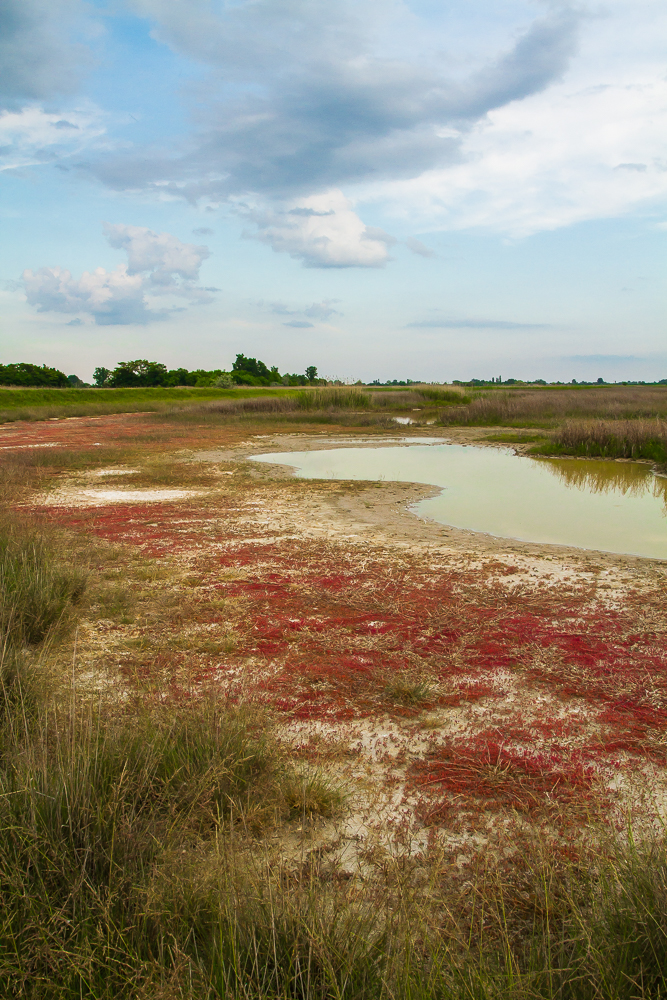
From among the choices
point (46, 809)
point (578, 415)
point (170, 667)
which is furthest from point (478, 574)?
point (578, 415)

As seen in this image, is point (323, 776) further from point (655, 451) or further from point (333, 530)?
point (655, 451)

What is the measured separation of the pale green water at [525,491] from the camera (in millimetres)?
9328

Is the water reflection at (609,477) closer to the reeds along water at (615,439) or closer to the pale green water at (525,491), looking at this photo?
the pale green water at (525,491)

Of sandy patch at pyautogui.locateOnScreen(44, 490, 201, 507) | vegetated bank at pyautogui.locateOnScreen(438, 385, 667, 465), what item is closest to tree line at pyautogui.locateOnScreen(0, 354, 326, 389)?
vegetated bank at pyautogui.locateOnScreen(438, 385, 667, 465)

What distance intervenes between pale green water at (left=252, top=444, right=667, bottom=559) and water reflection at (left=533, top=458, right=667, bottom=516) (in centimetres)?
2

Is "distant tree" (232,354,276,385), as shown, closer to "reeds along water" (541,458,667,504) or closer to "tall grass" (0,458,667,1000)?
"reeds along water" (541,458,667,504)

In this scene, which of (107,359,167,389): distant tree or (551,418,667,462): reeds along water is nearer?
(551,418,667,462): reeds along water

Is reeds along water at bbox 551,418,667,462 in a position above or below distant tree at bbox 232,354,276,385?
below

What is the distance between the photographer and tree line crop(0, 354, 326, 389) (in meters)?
56.1

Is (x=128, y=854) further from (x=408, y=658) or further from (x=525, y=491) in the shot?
(x=525, y=491)

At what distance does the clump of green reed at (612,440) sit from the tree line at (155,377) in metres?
21.1

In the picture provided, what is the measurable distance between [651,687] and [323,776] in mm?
2411

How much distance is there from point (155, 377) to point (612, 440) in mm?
57989

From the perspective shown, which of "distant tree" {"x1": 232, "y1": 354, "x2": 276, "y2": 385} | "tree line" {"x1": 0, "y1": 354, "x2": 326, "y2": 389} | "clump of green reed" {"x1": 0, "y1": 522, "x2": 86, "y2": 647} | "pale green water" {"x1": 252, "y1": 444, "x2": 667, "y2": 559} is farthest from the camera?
"distant tree" {"x1": 232, "y1": 354, "x2": 276, "y2": 385}
